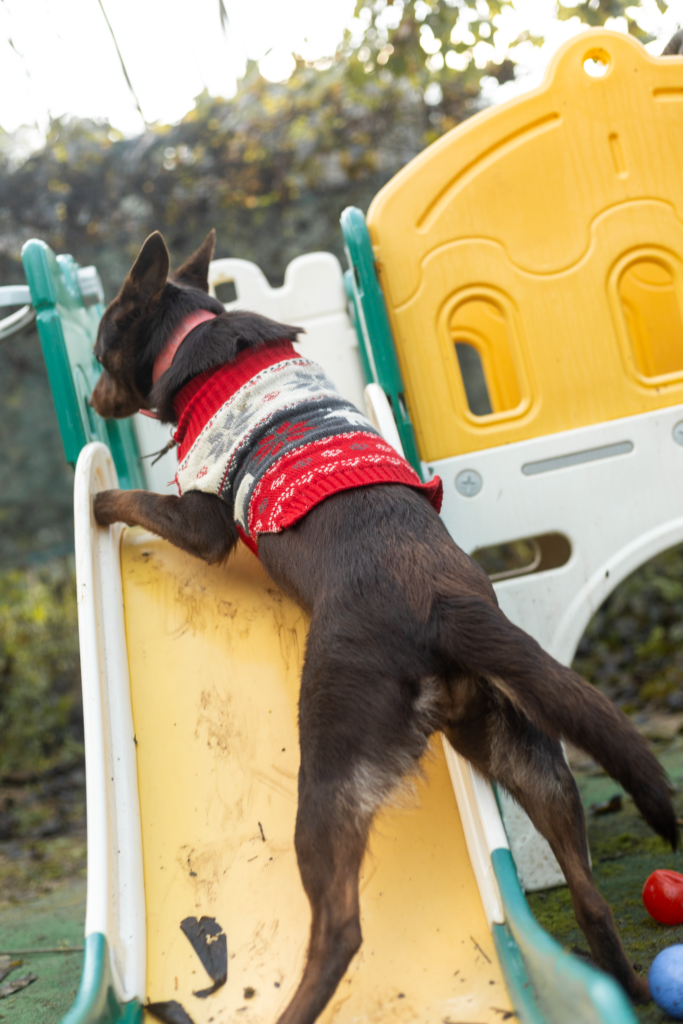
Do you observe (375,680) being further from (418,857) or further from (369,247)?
(369,247)

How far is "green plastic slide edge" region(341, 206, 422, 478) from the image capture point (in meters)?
2.76

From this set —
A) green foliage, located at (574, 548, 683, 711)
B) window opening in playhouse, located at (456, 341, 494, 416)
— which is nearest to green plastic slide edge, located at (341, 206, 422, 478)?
green foliage, located at (574, 548, 683, 711)

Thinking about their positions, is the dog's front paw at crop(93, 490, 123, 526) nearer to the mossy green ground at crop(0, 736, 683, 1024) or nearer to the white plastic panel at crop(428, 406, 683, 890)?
the white plastic panel at crop(428, 406, 683, 890)

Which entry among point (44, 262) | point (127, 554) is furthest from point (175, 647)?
point (44, 262)

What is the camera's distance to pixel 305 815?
5.24 feet

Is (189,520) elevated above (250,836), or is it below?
above

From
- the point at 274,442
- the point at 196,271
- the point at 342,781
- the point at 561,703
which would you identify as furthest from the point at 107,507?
the point at 561,703

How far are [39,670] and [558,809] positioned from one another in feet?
15.1

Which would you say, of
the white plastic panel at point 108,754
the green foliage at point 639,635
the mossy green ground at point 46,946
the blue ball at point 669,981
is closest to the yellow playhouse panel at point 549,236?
the white plastic panel at point 108,754

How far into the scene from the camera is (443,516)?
2691mm

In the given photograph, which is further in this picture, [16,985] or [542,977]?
[16,985]

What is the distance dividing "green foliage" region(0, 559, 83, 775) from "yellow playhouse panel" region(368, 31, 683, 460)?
12.6ft

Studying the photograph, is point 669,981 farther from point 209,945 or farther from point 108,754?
point 108,754

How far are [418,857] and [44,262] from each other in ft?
7.34
